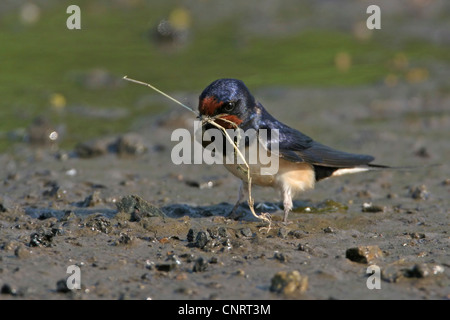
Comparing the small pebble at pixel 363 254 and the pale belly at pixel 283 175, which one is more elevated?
the pale belly at pixel 283 175

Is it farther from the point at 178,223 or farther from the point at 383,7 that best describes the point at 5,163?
the point at 383,7

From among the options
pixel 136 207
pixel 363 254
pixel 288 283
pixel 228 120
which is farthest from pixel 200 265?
pixel 228 120

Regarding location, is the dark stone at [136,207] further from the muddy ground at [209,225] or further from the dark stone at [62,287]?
the dark stone at [62,287]

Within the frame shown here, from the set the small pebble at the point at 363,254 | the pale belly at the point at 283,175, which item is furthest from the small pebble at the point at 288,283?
the pale belly at the point at 283,175

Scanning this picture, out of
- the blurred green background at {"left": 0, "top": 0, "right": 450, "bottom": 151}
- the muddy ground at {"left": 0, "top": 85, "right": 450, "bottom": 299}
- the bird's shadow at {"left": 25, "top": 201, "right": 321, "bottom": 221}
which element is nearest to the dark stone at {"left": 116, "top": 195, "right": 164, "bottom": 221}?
the muddy ground at {"left": 0, "top": 85, "right": 450, "bottom": 299}

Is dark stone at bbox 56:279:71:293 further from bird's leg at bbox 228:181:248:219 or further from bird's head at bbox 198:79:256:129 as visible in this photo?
bird's leg at bbox 228:181:248:219

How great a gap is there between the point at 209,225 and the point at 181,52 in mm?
6533

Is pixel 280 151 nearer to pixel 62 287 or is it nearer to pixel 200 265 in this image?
pixel 200 265

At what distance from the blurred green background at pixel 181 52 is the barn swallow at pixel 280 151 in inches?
116

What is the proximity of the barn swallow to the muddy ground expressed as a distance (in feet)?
0.85

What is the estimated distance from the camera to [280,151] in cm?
552

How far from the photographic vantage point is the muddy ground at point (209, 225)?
163 inches

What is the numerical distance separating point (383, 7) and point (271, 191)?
7157 mm

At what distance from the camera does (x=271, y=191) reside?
259 inches
